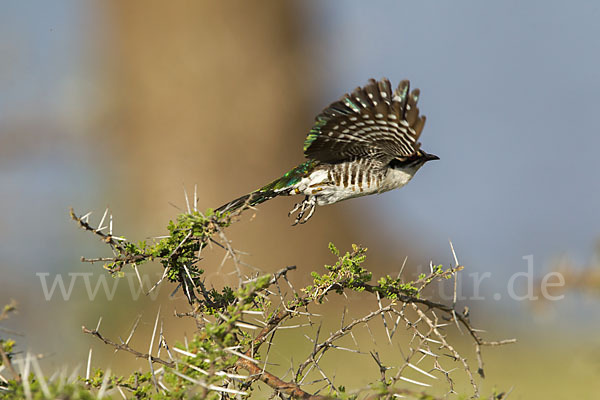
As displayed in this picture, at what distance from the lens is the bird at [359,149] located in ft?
12.1

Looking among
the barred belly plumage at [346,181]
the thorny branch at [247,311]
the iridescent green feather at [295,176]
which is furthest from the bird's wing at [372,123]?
the thorny branch at [247,311]

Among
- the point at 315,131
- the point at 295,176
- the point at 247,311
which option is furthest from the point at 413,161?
the point at 247,311

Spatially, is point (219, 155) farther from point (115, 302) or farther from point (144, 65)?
point (115, 302)

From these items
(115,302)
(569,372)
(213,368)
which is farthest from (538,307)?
(115,302)

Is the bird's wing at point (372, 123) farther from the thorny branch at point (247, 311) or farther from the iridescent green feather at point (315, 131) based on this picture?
the thorny branch at point (247, 311)

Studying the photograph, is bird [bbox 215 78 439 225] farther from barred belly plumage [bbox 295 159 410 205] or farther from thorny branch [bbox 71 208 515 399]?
thorny branch [bbox 71 208 515 399]

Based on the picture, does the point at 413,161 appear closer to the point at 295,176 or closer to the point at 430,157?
the point at 430,157

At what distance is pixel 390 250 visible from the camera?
14109 millimetres

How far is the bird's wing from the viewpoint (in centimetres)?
368

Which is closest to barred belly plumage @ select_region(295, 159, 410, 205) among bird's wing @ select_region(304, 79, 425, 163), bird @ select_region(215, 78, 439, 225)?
bird @ select_region(215, 78, 439, 225)

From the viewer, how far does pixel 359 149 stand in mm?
4395

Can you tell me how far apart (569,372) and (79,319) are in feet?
26.9

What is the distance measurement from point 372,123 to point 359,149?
0.53 m

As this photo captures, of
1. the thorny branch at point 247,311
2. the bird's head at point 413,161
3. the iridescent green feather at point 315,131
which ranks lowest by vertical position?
the thorny branch at point 247,311
